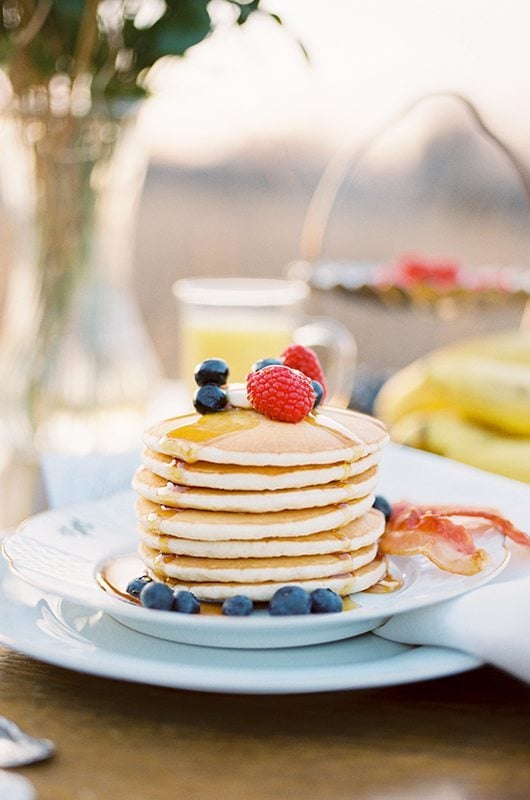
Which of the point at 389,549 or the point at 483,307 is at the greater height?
the point at 483,307

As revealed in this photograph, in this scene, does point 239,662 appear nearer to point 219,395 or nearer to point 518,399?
point 219,395

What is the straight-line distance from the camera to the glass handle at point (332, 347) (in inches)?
74.9


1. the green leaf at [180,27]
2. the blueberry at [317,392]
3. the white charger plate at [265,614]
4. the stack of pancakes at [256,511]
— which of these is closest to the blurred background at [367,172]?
the green leaf at [180,27]

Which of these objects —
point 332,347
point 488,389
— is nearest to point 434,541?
point 488,389

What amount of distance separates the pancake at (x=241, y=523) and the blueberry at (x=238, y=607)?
0.06 metres

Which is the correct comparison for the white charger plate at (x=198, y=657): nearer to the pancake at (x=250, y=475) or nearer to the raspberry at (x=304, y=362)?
the pancake at (x=250, y=475)

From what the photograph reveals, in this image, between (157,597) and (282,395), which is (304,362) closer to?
(282,395)

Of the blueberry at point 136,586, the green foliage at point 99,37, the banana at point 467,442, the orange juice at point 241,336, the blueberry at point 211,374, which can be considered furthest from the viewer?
the orange juice at point 241,336

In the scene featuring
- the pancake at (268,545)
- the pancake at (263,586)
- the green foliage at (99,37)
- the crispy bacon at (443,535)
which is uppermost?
the green foliage at (99,37)

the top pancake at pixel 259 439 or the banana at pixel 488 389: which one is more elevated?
the top pancake at pixel 259 439

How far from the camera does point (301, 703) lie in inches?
31.8

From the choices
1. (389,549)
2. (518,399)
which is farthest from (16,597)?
(518,399)

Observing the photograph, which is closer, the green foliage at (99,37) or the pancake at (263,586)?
the pancake at (263,586)

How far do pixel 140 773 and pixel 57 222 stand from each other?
1.21 m
